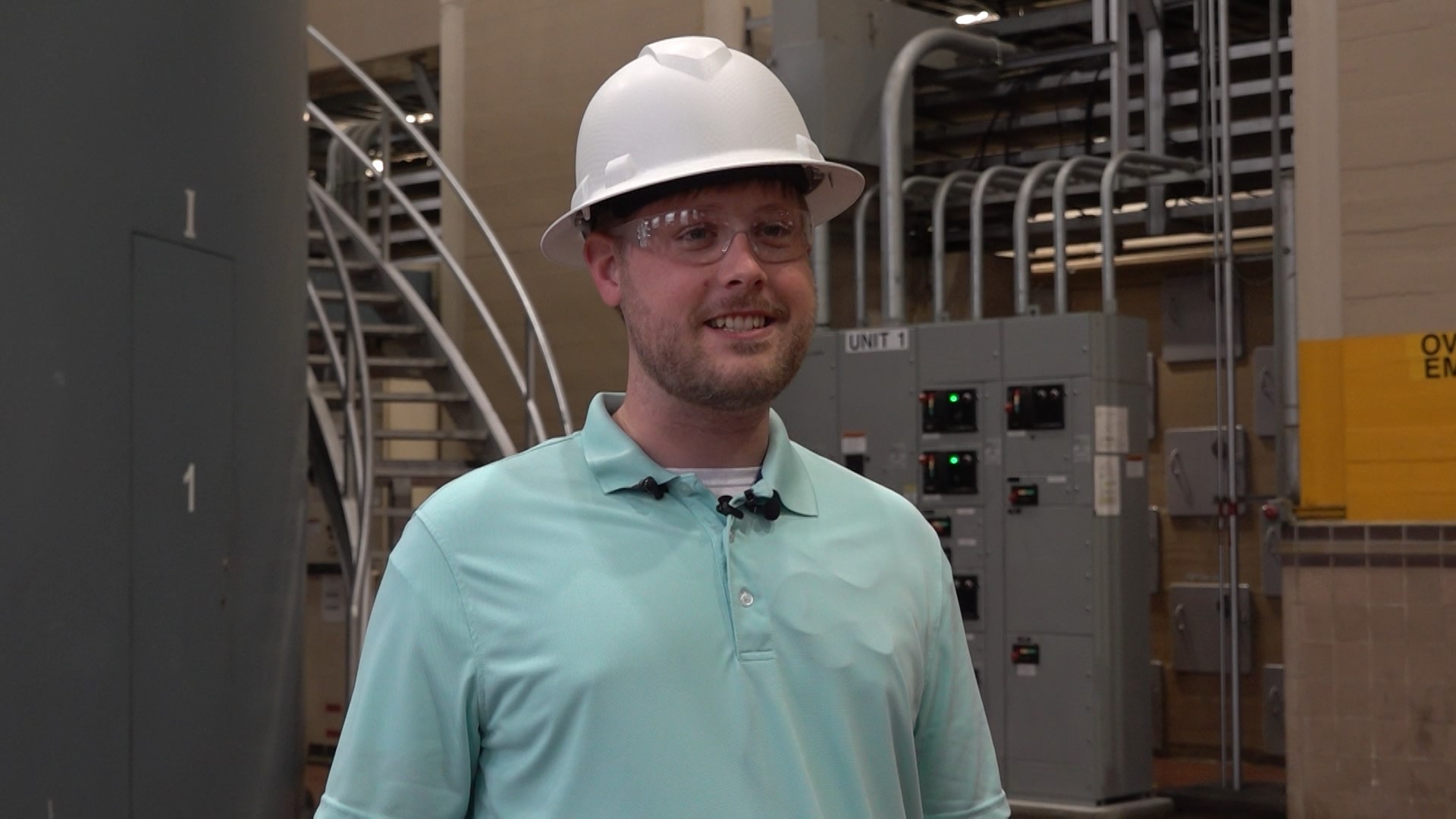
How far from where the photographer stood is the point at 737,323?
5.24 ft

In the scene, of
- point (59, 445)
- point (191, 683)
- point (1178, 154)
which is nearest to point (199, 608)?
point (191, 683)

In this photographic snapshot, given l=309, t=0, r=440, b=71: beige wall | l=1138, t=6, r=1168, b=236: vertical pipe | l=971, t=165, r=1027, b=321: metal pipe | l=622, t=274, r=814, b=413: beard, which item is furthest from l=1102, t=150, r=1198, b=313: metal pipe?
l=622, t=274, r=814, b=413: beard

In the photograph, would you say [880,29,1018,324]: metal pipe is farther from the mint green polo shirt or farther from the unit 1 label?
the mint green polo shirt

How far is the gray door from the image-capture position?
402 cm

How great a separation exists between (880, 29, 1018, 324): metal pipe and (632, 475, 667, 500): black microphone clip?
22.0ft

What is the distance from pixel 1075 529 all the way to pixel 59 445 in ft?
16.0

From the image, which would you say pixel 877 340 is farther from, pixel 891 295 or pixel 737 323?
pixel 737 323

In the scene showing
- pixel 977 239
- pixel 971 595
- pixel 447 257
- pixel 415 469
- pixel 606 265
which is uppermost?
pixel 977 239

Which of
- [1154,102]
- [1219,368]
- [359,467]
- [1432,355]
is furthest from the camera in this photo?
[1219,368]

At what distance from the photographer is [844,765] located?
152cm

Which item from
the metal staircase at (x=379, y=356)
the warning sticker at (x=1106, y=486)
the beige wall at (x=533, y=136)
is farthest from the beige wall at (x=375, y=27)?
the warning sticker at (x=1106, y=486)

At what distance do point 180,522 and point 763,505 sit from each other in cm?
291

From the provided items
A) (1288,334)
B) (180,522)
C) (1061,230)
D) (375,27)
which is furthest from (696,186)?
(375,27)

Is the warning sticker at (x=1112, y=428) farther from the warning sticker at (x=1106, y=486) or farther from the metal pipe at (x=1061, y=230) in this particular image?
the metal pipe at (x=1061, y=230)
